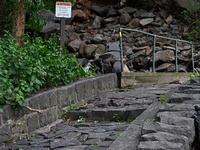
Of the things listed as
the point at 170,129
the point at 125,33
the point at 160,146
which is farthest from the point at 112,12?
the point at 160,146

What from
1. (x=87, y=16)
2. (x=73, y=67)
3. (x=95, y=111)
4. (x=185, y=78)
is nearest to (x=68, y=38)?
(x=87, y=16)

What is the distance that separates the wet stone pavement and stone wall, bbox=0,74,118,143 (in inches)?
4.3

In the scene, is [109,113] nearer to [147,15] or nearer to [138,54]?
[138,54]

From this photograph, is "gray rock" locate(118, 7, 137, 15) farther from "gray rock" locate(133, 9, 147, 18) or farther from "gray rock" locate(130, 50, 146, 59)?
"gray rock" locate(130, 50, 146, 59)

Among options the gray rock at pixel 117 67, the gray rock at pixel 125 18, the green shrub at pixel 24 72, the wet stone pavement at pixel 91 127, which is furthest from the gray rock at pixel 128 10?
the green shrub at pixel 24 72

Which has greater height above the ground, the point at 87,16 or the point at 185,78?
the point at 87,16

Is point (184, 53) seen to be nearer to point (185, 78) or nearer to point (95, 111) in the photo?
point (185, 78)

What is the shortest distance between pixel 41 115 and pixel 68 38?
33.4ft

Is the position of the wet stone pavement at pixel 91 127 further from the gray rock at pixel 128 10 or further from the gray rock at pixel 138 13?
the gray rock at pixel 128 10

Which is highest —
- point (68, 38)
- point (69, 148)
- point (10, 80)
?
point (68, 38)

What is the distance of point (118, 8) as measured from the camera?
1631 centimetres

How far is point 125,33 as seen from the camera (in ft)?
46.7

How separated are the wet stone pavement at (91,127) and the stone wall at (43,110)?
4.3 inches

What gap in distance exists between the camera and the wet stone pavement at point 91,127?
3.15m
